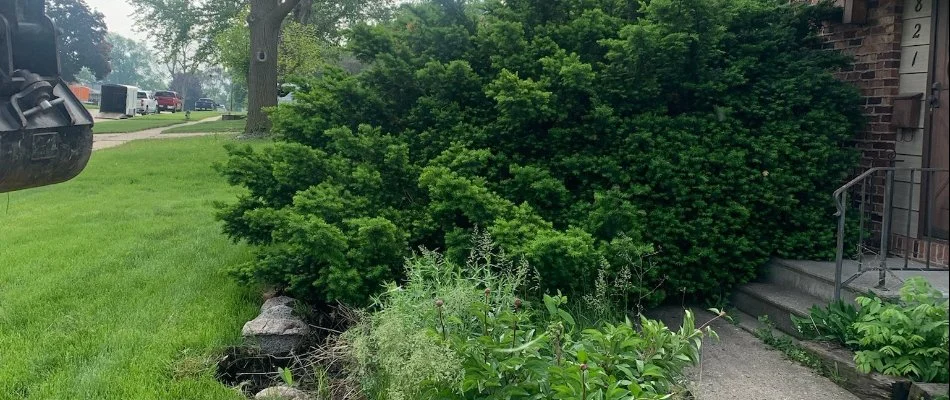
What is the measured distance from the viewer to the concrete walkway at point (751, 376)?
3936mm

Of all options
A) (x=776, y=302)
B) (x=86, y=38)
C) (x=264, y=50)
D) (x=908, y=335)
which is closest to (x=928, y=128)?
(x=776, y=302)

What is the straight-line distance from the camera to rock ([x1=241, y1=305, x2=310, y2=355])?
445 centimetres

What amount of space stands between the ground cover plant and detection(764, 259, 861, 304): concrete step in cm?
72

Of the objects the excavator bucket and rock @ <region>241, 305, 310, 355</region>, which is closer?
the excavator bucket

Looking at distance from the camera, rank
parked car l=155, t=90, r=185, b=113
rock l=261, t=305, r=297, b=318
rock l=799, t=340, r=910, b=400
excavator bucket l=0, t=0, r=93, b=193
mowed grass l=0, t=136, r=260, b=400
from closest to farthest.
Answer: excavator bucket l=0, t=0, r=93, b=193 < rock l=799, t=340, r=910, b=400 < mowed grass l=0, t=136, r=260, b=400 < rock l=261, t=305, r=297, b=318 < parked car l=155, t=90, r=185, b=113

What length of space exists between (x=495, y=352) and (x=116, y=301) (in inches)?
129

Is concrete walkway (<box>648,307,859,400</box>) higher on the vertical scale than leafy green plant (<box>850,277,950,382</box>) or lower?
lower

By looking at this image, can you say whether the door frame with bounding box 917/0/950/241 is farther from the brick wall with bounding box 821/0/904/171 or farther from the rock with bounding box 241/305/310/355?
the rock with bounding box 241/305/310/355

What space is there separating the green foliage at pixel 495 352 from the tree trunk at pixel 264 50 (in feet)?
48.4

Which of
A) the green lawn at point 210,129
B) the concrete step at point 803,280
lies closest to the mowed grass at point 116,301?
the concrete step at point 803,280

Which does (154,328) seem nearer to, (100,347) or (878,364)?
(100,347)

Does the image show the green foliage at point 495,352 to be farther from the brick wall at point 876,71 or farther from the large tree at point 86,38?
the large tree at point 86,38

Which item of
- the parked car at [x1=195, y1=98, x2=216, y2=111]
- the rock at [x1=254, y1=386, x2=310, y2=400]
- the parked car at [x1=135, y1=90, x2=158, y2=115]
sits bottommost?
the rock at [x1=254, y1=386, x2=310, y2=400]

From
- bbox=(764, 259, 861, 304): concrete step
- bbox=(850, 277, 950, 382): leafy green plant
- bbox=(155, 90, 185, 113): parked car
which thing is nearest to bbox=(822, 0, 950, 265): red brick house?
bbox=(764, 259, 861, 304): concrete step
